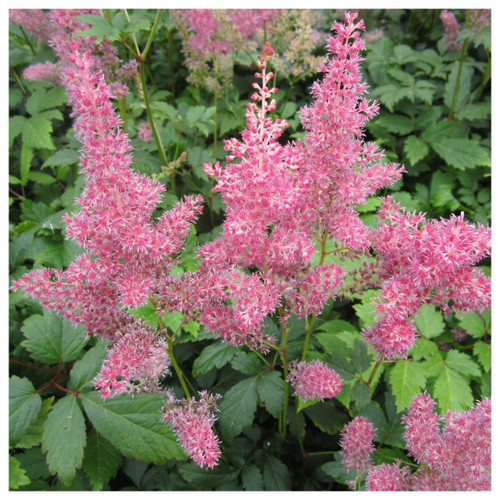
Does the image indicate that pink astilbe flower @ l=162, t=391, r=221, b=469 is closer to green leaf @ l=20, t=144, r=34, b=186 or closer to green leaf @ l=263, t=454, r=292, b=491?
green leaf @ l=263, t=454, r=292, b=491

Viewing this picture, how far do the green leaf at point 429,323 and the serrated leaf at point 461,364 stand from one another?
0.13m

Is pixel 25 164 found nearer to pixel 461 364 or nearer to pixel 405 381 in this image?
pixel 405 381

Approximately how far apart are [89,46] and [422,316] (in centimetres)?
229

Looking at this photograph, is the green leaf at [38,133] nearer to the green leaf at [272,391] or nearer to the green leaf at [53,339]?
the green leaf at [53,339]

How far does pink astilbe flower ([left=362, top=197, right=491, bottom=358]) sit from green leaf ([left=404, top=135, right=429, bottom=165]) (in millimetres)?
1843

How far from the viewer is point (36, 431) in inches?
79.1

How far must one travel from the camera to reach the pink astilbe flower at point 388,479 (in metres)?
1.48

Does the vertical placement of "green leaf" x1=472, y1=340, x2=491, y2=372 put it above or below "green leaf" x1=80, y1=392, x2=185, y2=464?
below

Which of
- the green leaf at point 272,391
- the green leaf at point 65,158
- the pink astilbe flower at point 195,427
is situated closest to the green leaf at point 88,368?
the pink astilbe flower at point 195,427

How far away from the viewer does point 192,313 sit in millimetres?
1505

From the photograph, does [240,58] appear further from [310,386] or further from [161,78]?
[310,386]

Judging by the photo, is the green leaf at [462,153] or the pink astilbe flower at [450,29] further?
the pink astilbe flower at [450,29]

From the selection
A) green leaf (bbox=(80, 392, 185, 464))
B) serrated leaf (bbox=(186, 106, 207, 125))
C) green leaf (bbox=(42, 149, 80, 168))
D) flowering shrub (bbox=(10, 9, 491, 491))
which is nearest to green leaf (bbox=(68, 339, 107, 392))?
flowering shrub (bbox=(10, 9, 491, 491))

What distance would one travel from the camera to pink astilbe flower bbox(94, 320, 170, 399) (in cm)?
137
